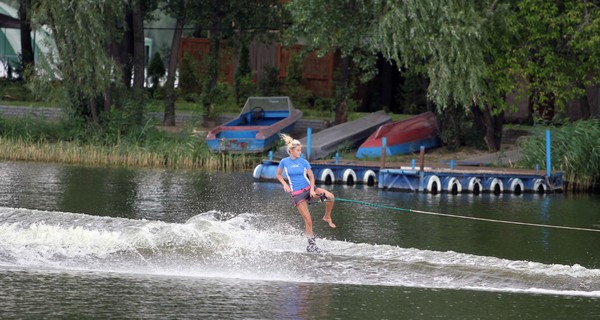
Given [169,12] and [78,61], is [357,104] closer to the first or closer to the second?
[169,12]

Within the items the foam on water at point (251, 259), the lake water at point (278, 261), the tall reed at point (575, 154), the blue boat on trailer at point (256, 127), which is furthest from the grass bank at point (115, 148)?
the foam on water at point (251, 259)

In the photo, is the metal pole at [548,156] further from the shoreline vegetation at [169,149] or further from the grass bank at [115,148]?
the grass bank at [115,148]

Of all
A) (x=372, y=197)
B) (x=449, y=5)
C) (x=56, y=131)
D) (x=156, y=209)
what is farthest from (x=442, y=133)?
(x=156, y=209)

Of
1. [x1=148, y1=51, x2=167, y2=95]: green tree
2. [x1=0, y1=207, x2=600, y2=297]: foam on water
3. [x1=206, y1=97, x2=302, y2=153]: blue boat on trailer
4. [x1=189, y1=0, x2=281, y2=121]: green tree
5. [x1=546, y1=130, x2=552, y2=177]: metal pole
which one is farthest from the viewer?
[x1=148, y1=51, x2=167, y2=95]: green tree

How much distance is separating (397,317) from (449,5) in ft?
60.7

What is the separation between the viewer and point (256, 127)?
1389 inches

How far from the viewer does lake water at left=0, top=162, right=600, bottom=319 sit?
13.8 metres

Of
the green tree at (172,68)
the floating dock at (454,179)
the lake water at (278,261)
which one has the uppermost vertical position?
the green tree at (172,68)

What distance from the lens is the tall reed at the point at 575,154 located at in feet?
96.7

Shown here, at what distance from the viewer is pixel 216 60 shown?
4025 cm

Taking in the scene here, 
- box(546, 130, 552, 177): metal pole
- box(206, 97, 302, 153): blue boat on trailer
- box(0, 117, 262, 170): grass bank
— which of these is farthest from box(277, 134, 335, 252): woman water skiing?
box(206, 97, 302, 153): blue boat on trailer

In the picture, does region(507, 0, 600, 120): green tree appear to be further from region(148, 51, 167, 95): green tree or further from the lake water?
region(148, 51, 167, 95): green tree

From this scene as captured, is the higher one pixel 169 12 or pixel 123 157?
pixel 169 12

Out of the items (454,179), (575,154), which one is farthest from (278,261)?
(575,154)
